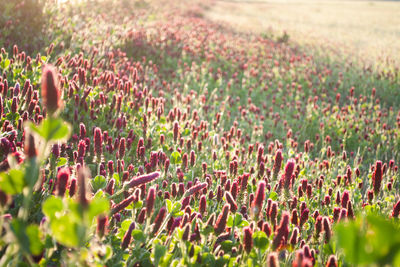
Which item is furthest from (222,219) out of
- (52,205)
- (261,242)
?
(52,205)

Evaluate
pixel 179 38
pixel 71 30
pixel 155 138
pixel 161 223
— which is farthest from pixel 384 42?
pixel 161 223

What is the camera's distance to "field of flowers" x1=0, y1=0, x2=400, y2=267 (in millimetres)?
1104

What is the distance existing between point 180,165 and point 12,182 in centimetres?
209

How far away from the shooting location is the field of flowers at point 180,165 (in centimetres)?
110

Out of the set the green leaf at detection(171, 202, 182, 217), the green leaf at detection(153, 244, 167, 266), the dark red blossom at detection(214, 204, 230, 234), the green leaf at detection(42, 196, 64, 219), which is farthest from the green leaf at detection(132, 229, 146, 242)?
the green leaf at detection(42, 196, 64, 219)

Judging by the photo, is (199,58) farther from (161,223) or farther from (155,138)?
(161,223)

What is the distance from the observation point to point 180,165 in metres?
3.13

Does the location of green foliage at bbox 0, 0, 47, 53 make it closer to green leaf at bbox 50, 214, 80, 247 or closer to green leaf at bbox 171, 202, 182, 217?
green leaf at bbox 171, 202, 182, 217

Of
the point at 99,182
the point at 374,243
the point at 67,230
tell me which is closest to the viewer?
the point at 374,243

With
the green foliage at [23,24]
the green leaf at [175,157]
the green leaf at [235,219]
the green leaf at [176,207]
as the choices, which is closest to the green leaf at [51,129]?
the green leaf at [176,207]

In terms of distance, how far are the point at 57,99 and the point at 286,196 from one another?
1.72 m

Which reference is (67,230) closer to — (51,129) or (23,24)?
(51,129)

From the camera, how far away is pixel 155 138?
3846 millimetres

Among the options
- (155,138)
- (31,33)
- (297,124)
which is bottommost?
(297,124)
